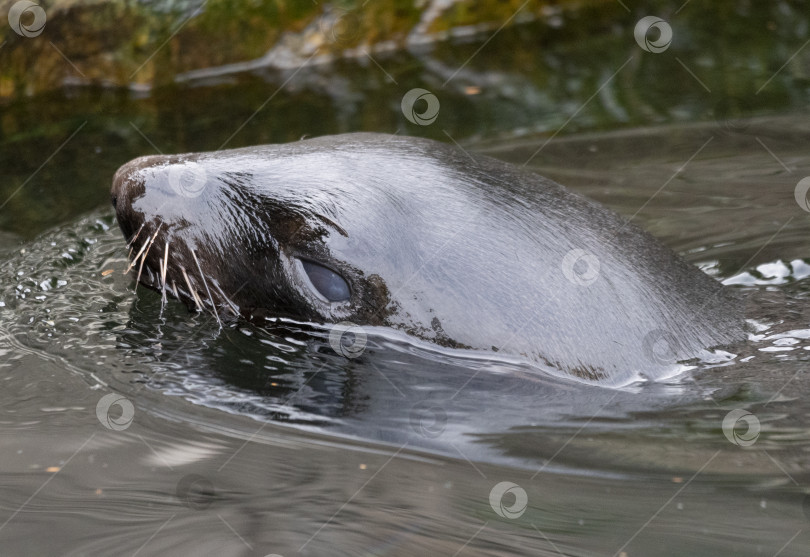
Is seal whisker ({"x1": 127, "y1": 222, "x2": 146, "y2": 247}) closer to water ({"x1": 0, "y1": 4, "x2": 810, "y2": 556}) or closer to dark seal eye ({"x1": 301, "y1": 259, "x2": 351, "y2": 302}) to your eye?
water ({"x1": 0, "y1": 4, "x2": 810, "y2": 556})

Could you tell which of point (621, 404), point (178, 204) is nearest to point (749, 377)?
point (621, 404)

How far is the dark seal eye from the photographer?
10.9 feet

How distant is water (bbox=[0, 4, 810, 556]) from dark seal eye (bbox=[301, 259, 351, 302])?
0.17 m

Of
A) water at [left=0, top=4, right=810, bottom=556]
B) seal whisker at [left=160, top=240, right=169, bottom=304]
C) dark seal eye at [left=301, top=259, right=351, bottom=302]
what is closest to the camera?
water at [left=0, top=4, right=810, bottom=556]

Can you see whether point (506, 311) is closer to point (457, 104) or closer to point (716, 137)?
point (716, 137)

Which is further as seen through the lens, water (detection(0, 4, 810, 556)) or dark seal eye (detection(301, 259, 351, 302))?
dark seal eye (detection(301, 259, 351, 302))

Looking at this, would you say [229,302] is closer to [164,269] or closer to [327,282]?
[164,269]

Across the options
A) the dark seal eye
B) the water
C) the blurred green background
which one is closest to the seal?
the dark seal eye

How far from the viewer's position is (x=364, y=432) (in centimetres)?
301

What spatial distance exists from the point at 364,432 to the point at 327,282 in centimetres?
56

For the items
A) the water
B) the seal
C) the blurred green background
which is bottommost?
the water

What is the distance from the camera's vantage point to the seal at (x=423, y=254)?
3143mm

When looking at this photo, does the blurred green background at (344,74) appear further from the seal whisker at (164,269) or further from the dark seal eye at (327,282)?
the dark seal eye at (327,282)

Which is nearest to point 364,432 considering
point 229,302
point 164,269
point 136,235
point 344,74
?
point 229,302
